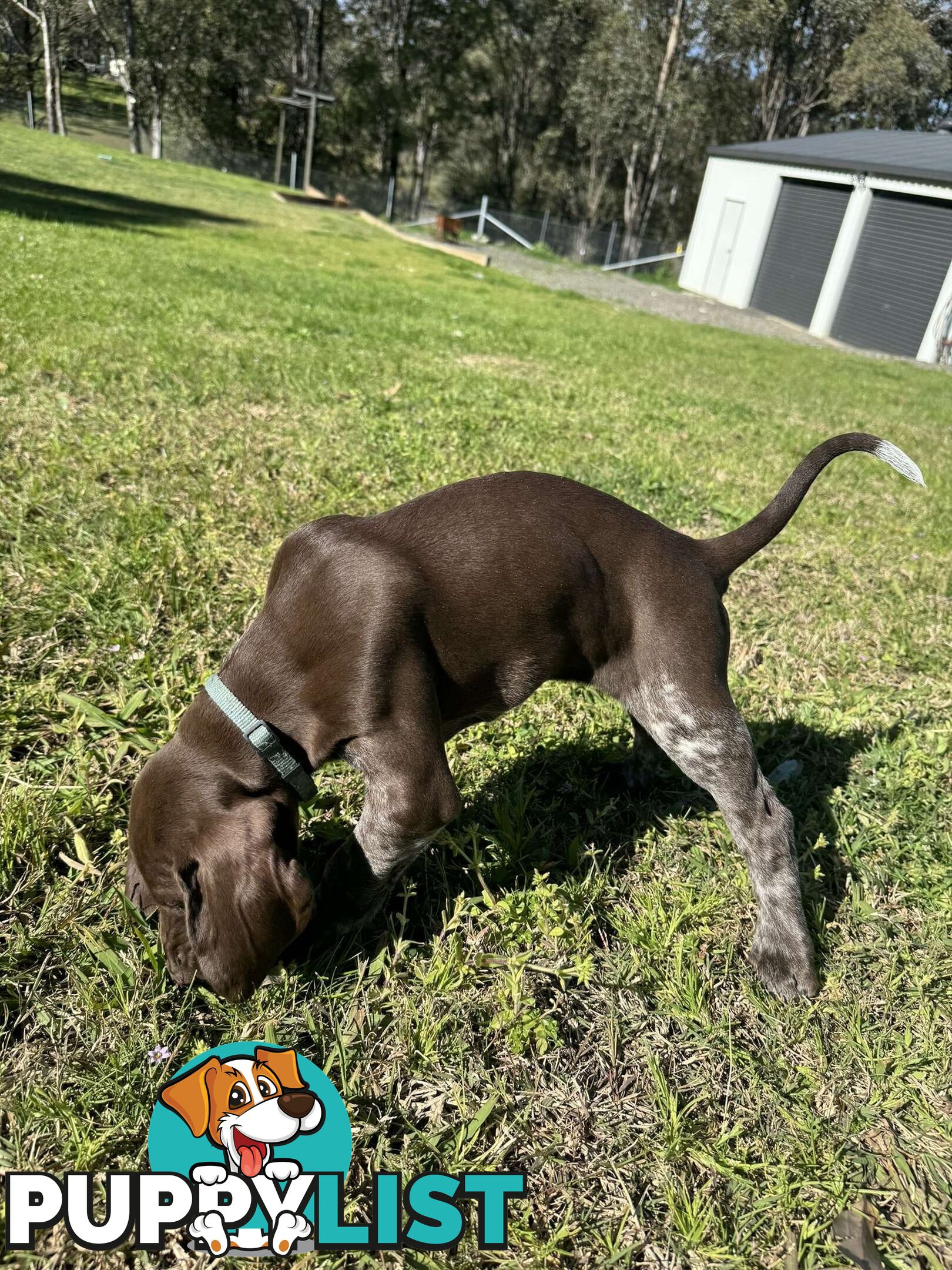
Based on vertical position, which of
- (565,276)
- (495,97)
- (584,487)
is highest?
(495,97)

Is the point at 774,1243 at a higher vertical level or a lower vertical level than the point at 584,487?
lower

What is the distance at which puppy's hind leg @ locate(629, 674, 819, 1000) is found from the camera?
2.70 m

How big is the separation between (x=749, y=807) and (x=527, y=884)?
774 millimetres

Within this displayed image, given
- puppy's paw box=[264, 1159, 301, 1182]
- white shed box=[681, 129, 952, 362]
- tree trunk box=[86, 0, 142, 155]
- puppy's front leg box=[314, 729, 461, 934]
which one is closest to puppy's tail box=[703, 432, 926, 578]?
puppy's front leg box=[314, 729, 461, 934]

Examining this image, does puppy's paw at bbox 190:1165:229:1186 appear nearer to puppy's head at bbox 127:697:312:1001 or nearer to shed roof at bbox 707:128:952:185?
puppy's head at bbox 127:697:312:1001

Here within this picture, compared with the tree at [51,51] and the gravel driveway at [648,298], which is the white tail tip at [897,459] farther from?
the tree at [51,51]

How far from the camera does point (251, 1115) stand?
6.65ft

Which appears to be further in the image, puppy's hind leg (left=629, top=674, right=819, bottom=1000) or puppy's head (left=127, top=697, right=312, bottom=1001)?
puppy's hind leg (left=629, top=674, right=819, bottom=1000)

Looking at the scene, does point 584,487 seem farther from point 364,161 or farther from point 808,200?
point 364,161

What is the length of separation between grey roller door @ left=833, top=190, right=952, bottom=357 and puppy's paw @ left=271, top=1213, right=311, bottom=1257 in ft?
82.8

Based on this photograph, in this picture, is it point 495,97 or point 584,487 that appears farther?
point 495,97

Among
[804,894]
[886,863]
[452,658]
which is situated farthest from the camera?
[886,863]

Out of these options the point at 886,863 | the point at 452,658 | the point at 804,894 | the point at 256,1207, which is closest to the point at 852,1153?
the point at 804,894

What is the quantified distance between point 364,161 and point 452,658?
52445 millimetres
